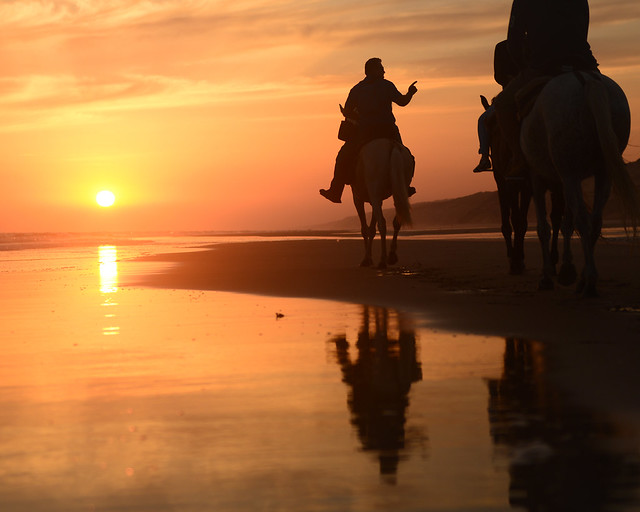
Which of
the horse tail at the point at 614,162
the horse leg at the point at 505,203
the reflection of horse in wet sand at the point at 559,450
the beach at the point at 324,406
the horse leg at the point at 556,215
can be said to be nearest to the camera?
the reflection of horse in wet sand at the point at 559,450

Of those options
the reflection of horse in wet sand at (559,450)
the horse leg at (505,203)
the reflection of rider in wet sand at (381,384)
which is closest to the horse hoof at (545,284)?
the reflection of rider in wet sand at (381,384)

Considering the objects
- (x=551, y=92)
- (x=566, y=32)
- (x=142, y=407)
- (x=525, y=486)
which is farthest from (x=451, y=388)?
(x=566, y=32)

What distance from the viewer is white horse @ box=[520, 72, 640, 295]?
30.3ft

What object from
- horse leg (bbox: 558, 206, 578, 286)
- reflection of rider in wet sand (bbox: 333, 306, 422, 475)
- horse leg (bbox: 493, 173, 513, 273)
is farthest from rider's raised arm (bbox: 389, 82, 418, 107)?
reflection of rider in wet sand (bbox: 333, 306, 422, 475)

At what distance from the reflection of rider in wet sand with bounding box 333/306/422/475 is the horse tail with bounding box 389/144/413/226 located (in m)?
7.48

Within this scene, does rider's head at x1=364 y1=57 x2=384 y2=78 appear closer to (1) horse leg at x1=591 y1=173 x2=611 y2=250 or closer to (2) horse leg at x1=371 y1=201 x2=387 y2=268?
(2) horse leg at x1=371 y1=201 x2=387 y2=268

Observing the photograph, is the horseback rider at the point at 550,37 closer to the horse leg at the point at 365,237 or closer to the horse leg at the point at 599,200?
the horse leg at the point at 599,200

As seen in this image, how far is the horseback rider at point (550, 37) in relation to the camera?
10.4m

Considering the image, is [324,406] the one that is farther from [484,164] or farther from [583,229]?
[484,164]

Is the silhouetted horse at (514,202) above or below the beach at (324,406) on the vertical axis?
above

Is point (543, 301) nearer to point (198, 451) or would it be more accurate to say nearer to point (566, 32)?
point (566, 32)

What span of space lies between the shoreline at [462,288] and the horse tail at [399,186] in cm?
86

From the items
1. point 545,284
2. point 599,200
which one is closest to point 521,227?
point 545,284

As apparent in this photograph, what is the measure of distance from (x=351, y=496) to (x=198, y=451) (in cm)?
84
